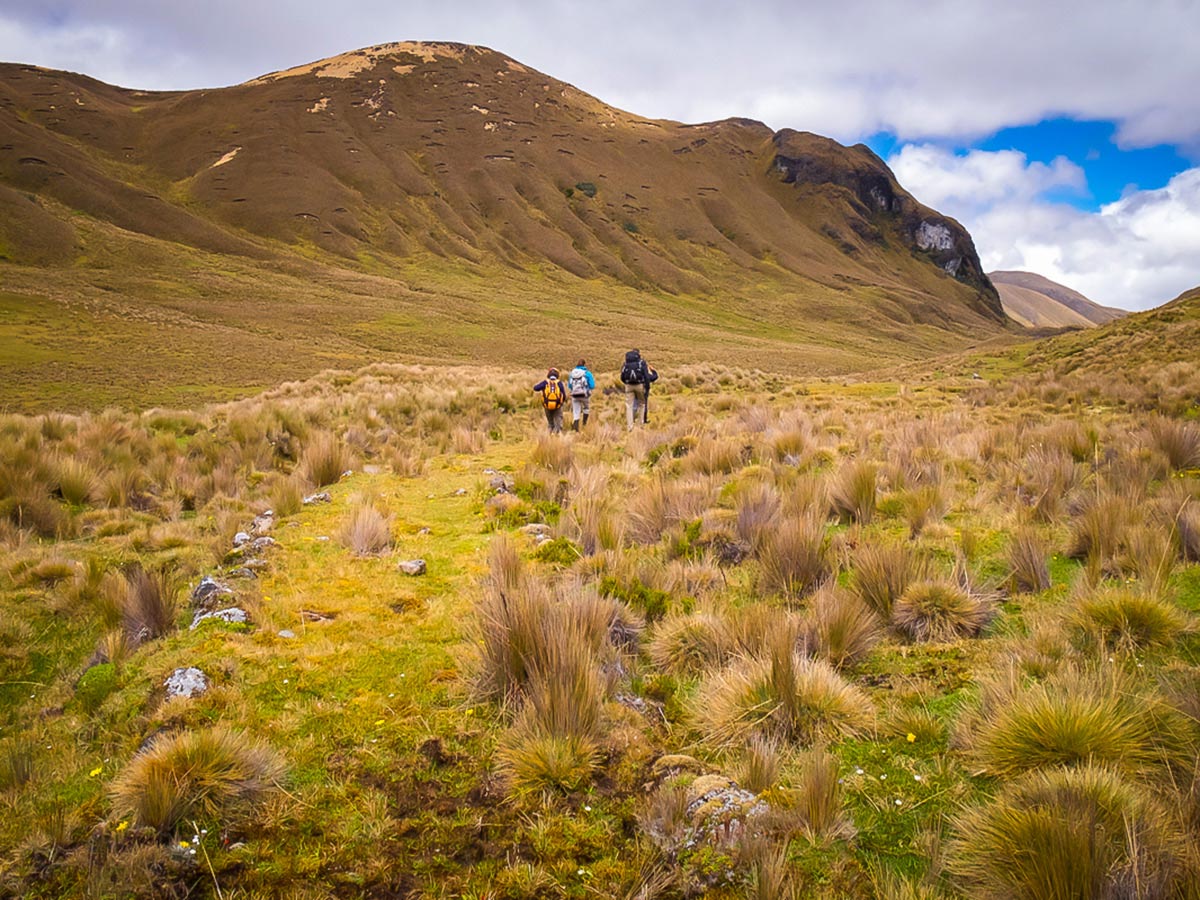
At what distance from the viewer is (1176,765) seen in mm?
2359

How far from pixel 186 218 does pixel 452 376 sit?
293 ft

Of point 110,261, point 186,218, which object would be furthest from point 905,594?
point 186,218

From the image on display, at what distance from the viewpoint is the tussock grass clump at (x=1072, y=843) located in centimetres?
183

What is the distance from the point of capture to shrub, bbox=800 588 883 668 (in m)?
3.59

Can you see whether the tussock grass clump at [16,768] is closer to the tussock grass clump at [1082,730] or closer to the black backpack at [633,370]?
the tussock grass clump at [1082,730]

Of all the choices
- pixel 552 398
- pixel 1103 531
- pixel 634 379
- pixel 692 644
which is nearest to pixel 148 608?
pixel 692 644

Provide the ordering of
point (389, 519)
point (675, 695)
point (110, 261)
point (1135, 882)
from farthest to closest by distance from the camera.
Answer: point (110, 261), point (389, 519), point (675, 695), point (1135, 882)

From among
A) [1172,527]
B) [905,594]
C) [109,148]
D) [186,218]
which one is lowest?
[905,594]

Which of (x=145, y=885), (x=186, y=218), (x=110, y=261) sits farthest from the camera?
(x=186, y=218)

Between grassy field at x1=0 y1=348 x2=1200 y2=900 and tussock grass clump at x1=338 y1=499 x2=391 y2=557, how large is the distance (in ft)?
0.09

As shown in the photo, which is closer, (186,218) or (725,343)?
(725,343)

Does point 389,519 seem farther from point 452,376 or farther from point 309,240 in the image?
point 309,240

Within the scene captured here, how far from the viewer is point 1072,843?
1.88 m

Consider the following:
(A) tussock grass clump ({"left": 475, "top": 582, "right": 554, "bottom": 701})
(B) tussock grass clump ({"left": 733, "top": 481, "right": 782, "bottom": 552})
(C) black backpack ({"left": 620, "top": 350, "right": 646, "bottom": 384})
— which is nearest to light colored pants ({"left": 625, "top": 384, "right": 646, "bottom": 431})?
(C) black backpack ({"left": 620, "top": 350, "right": 646, "bottom": 384})
